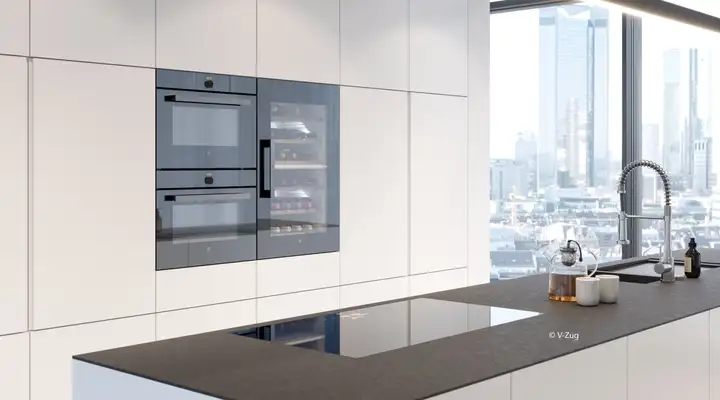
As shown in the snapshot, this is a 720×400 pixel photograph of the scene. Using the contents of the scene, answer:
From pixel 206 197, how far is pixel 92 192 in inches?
23.5

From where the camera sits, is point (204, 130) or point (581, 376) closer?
point (581, 376)

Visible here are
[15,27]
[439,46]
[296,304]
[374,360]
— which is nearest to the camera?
[374,360]

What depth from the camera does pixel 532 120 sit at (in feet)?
20.7

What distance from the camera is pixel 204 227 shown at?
13.0 ft

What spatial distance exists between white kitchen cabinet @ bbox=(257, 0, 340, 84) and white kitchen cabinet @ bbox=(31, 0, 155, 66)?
637 mm

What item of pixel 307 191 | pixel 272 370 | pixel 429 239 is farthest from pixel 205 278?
pixel 272 370

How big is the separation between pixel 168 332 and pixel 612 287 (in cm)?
→ 193

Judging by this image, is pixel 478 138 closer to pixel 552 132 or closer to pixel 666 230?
pixel 552 132

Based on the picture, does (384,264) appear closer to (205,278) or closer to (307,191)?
(307,191)

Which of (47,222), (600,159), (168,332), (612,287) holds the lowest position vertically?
(168,332)

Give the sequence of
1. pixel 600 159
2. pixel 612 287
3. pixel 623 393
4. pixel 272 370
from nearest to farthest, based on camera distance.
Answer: pixel 272 370, pixel 623 393, pixel 612 287, pixel 600 159

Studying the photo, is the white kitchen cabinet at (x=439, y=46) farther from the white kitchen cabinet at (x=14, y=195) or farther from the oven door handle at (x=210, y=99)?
the white kitchen cabinet at (x=14, y=195)

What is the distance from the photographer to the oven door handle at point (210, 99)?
380 cm

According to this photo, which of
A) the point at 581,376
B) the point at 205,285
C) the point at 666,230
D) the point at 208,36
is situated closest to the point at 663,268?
the point at 666,230
